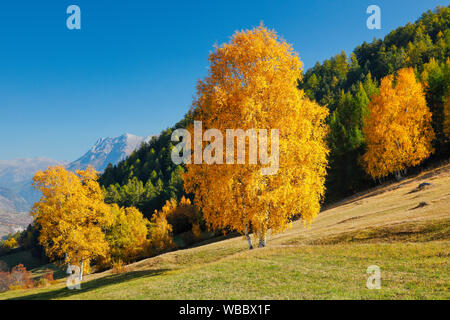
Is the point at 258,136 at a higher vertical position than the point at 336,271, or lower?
higher

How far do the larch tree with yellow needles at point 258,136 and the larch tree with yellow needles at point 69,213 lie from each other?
795 inches

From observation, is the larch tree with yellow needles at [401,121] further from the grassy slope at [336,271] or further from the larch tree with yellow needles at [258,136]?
the larch tree with yellow needles at [258,136]

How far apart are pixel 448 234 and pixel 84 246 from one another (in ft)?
118

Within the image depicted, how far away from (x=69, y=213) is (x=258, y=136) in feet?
88.5

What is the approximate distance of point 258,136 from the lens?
17641 mm

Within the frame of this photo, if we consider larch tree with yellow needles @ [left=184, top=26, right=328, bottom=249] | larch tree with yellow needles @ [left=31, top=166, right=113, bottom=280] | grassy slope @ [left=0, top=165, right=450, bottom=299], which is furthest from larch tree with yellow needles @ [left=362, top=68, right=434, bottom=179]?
larch tree with yellow needles @ [left=31, top=166, right=113, bottom=280]

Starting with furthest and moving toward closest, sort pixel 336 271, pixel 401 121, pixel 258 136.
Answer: pixel 401 121 < pixel 258 136 < pixel 336 271

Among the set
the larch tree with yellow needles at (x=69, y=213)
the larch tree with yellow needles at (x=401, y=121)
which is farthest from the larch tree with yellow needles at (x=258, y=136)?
the larch tree with yellow needles at (x=401, y=121)

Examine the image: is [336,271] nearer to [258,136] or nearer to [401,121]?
[258,136]

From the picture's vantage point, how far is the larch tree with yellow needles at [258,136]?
18.0 m

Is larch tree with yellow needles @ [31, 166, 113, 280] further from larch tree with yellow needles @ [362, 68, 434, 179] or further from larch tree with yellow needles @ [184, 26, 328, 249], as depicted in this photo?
larch tree with yellow needles @ [362, 68, 434, 179]

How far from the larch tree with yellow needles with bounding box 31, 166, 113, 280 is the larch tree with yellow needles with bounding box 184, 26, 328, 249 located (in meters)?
20.2

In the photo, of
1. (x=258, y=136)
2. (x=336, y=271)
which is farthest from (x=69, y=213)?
(x=336, y=271)
